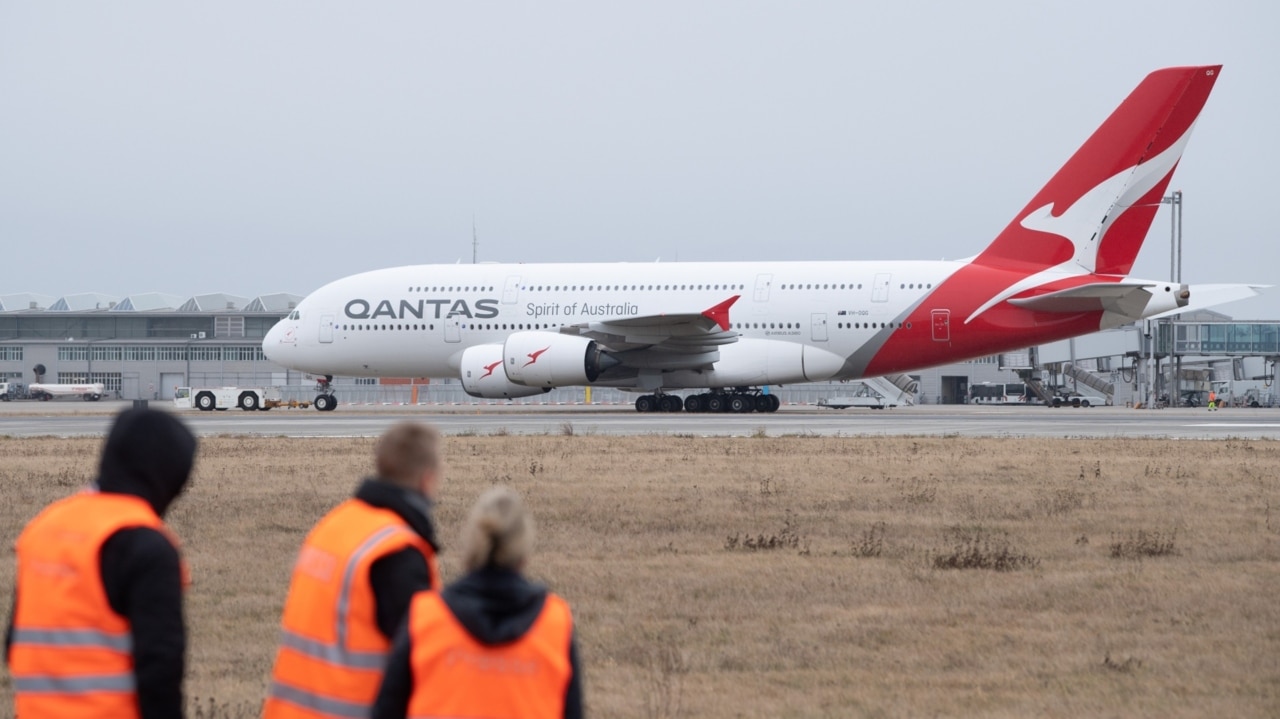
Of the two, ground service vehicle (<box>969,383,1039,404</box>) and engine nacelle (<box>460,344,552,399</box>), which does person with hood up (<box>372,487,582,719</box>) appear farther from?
ground service vehicle (<box>969,383,1039,404</box>)

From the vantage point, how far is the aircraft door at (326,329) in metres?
39.6

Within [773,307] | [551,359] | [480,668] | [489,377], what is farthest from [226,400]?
[480,668]

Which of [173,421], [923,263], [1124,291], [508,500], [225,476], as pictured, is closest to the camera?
[508,500]

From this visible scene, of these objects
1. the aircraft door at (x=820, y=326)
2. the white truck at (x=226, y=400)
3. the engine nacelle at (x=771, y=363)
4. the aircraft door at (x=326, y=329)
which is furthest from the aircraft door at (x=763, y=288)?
the white truck at (x=226, y=400)

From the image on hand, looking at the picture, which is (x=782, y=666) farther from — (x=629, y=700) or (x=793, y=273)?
(x=793, y=273)

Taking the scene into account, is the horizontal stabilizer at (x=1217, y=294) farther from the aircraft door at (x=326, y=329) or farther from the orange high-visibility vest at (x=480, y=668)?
the orange high-visibility vest at (x=480, y=668)

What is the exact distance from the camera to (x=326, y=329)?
3966 centimetres

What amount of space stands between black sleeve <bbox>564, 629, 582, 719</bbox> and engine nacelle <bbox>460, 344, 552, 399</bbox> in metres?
32.6

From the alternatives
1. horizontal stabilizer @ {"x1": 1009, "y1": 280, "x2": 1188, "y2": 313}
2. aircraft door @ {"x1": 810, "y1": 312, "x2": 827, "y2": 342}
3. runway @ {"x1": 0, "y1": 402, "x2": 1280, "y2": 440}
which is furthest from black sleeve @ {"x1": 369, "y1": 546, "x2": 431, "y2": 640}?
aircraft door @ {"x1": 810, "y1": 312, "x2": 827, "y2": 342}

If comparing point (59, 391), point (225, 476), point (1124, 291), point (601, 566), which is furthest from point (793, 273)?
point (59, 391)

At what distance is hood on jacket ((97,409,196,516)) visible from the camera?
3877mm

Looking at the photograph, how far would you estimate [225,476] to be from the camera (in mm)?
17094

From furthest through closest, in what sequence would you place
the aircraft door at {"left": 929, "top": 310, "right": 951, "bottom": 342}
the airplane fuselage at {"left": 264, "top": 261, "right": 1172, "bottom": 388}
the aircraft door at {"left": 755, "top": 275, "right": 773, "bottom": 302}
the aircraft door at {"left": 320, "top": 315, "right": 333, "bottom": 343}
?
the aircraft door at {"left": 320, "top": 315, "right": 333, "bottom": 343} < the aircraft door at {"left": 755, "top": 275, "right": 773, "bottom": 302} < the airplane fuselage at {"left": 264, "top": 261, "right": 1172, "bottom": 388} < the aircraft door at {"left": 929, "top": 310, "right": 951, "bottom": 342}

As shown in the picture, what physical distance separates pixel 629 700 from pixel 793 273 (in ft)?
98.2
